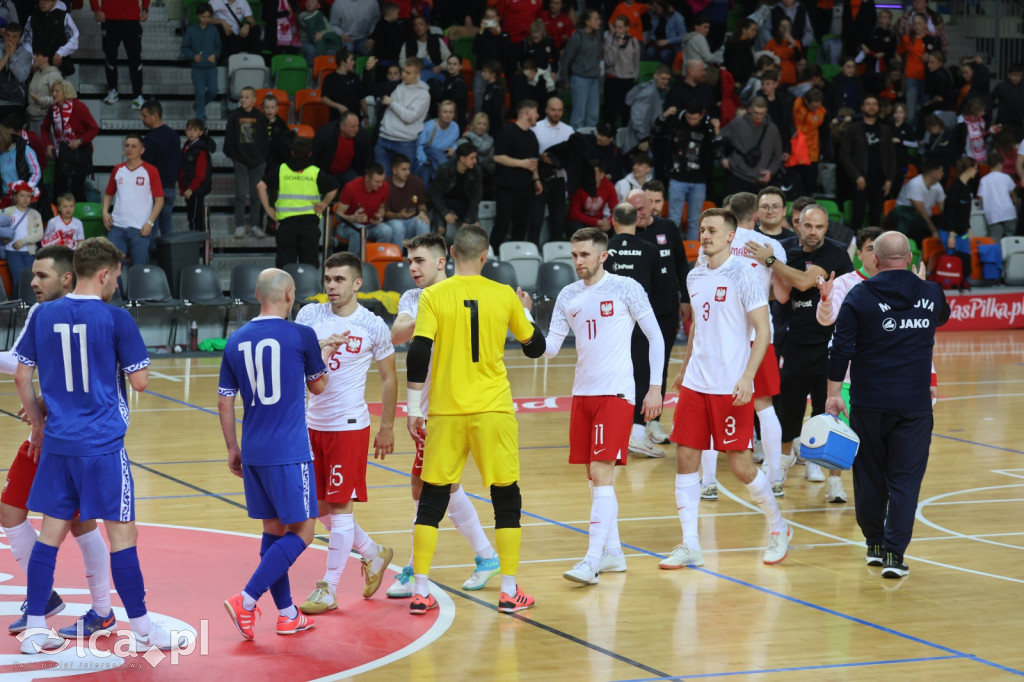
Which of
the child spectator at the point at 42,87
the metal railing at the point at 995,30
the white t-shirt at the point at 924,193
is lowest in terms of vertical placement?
the white t-shirt at the point at 924,193

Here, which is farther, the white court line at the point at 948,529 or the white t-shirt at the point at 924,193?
the white t-shirt at the point at 924,193

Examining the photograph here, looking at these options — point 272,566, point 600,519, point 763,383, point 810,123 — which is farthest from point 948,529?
point 810,123

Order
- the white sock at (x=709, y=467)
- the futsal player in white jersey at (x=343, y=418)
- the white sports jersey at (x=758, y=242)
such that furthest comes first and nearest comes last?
the white sock at (x=709, y=467)
the white sports jersey at (x=758, y=242)
the futsal player in white jersey at (x=343, y=418)

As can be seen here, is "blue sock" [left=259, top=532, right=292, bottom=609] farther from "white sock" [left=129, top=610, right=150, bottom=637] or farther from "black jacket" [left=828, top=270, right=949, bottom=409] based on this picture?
"black jacket" [left=828, top=270, right=949, bottom=409]

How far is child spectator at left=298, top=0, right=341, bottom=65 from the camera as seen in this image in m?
21.2

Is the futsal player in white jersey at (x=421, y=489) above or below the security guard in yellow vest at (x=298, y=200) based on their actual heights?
below

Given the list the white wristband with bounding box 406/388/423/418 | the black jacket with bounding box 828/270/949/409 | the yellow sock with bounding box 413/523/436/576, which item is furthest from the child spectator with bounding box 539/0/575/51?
the yellow sock with bounding box 413/523/436/576

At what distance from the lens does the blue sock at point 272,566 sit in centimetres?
618

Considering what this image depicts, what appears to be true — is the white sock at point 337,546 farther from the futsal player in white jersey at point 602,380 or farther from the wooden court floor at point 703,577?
the futsal player in white jersey at point 602,380

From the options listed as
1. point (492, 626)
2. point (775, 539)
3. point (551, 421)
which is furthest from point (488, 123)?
point (492, 626)

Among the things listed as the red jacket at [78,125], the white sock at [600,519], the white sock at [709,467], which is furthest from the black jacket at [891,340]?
the red jacket at [78,125]

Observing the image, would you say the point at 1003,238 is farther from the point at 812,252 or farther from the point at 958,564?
the point at 958,564

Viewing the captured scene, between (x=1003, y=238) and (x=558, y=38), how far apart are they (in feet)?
28.0

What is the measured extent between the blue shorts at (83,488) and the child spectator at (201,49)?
14.6 metres
